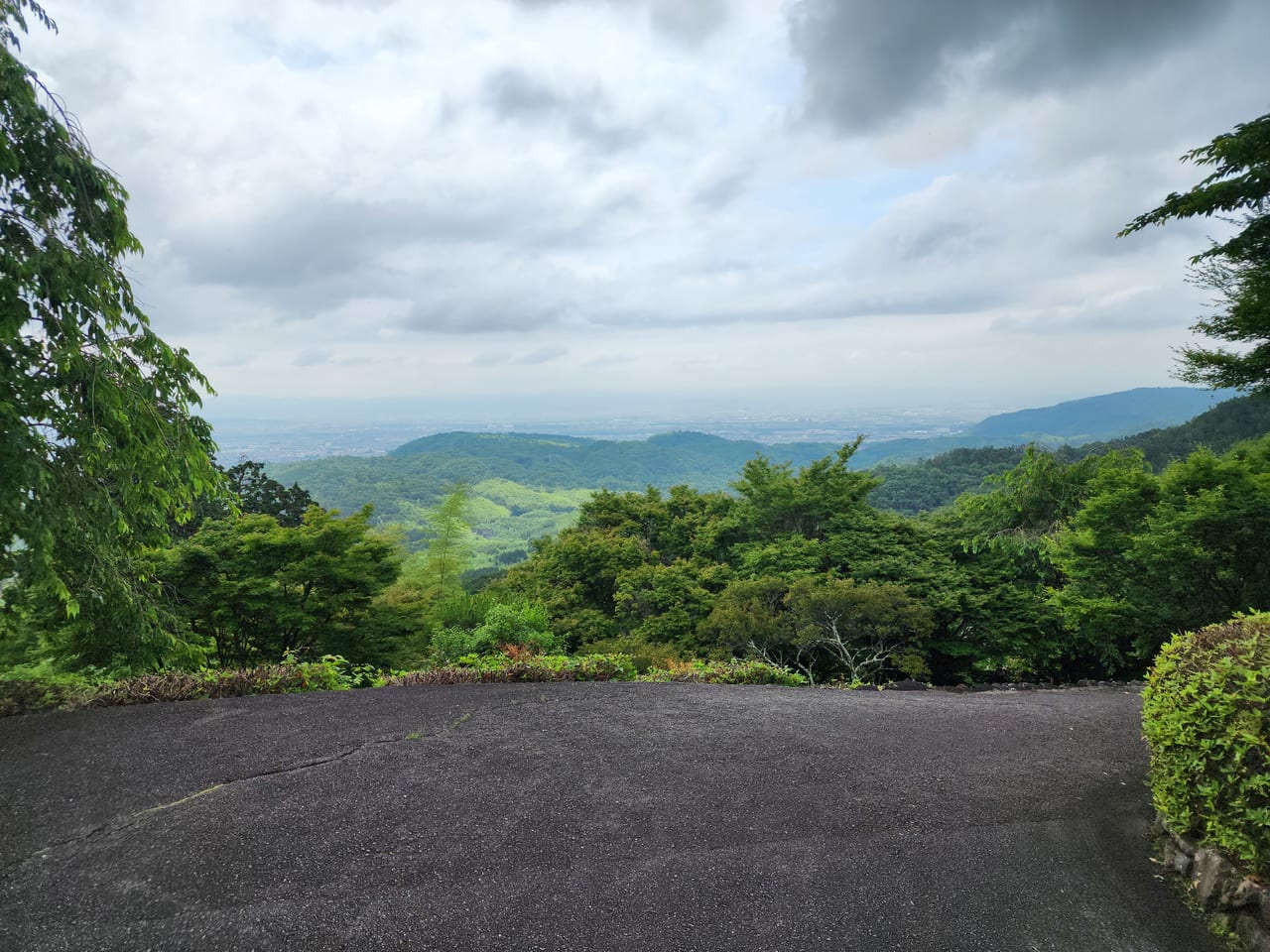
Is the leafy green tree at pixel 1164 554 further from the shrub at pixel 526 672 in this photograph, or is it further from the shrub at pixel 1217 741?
the shrub at pixel 526 672

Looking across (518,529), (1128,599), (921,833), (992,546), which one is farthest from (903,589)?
(518,529)

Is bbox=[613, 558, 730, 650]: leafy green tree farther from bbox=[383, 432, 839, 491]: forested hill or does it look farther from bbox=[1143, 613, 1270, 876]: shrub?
bbox=[383, 432, 839, 491]: forested hill

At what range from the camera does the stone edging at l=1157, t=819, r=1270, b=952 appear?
8.23ft

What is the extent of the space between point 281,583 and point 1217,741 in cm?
1249

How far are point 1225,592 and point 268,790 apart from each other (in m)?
12.5

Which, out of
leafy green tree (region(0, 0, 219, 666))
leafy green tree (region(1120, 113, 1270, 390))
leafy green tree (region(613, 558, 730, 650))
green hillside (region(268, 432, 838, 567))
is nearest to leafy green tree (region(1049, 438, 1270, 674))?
leafy green tree (region(1120, 113, 1270, 390))

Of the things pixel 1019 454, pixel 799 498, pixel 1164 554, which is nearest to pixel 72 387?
pixel 1164 554

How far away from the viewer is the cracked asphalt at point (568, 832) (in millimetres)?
2602

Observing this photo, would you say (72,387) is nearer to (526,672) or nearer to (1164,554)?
(526,672)

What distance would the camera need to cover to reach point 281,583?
440 inches

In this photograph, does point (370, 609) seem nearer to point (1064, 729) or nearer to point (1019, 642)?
point (1064, 729)

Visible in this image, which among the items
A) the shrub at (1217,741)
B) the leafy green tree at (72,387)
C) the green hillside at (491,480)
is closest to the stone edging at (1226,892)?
the shrub at (1217,741)

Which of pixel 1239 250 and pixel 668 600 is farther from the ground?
pixel 1239 250

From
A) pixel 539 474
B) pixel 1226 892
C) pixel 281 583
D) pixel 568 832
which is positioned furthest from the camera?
pixel 539 474
